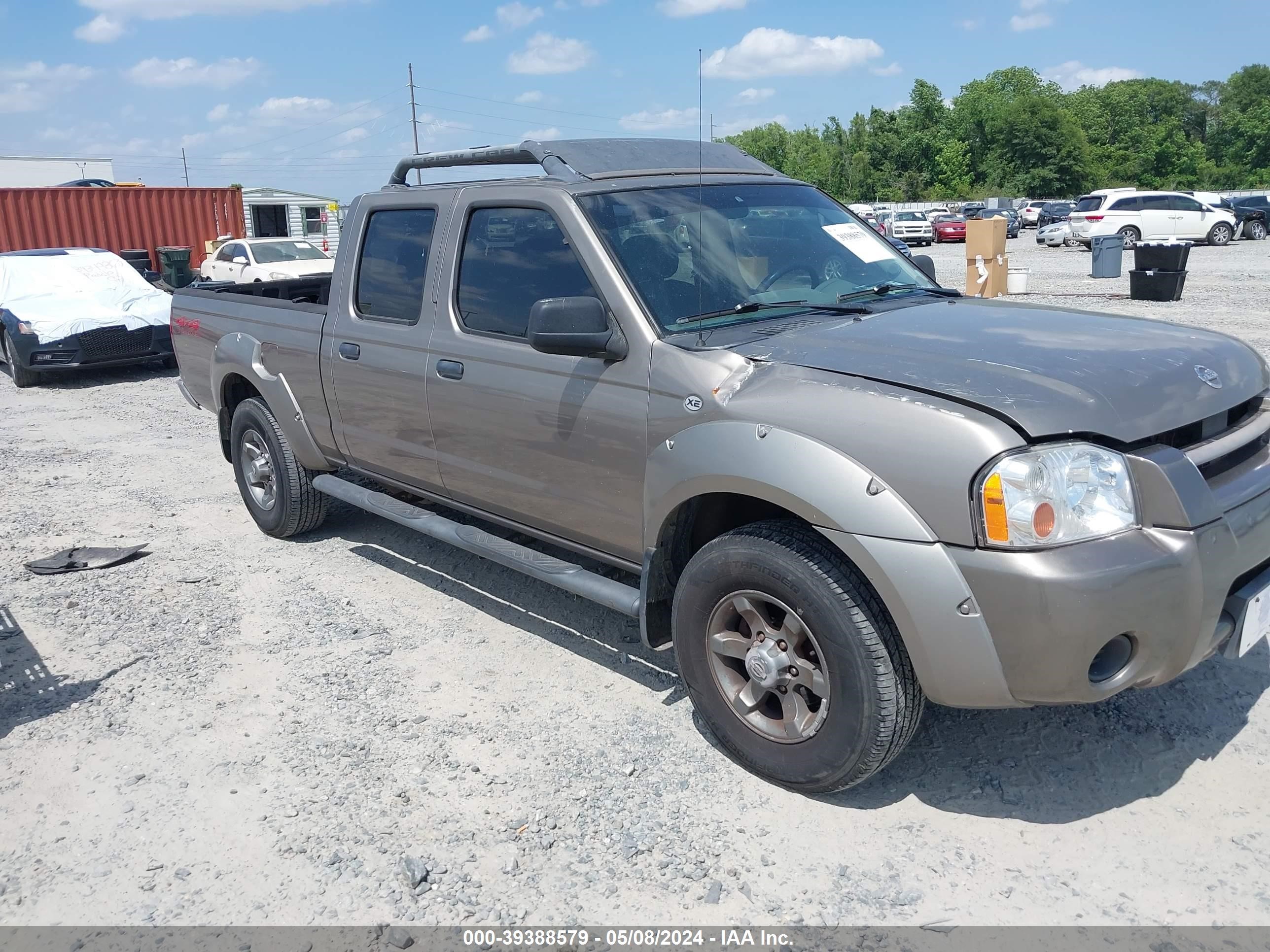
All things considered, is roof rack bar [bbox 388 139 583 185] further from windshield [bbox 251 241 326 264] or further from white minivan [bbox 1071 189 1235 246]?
white minivan [bbox 1071 189 1235 246]

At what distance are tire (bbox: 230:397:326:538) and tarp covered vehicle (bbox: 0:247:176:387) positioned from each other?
762 centimetres

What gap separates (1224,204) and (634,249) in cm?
4200

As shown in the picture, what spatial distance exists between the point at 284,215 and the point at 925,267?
40801 mm

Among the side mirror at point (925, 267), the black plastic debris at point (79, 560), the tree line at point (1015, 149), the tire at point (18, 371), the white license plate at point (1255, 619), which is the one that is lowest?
the black plastic debris at point (79, 560)

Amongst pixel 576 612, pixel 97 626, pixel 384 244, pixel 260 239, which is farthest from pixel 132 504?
pixel 260 239

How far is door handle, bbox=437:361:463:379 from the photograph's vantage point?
14.0 feet

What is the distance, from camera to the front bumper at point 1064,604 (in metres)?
2.65

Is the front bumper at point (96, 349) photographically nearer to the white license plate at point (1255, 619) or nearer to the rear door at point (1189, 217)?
the white license plate at point (1255, 619)

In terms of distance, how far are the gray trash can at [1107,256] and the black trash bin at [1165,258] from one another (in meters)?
4.63

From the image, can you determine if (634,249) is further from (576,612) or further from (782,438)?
(576,612)

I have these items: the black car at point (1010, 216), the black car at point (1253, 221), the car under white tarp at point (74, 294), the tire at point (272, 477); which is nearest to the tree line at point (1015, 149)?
the black car at point (1010, 216)

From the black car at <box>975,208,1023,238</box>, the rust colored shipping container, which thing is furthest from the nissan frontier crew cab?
the black car at <box>975,208,1023,238</box>

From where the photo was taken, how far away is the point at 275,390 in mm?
5574

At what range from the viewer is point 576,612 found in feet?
16.1
